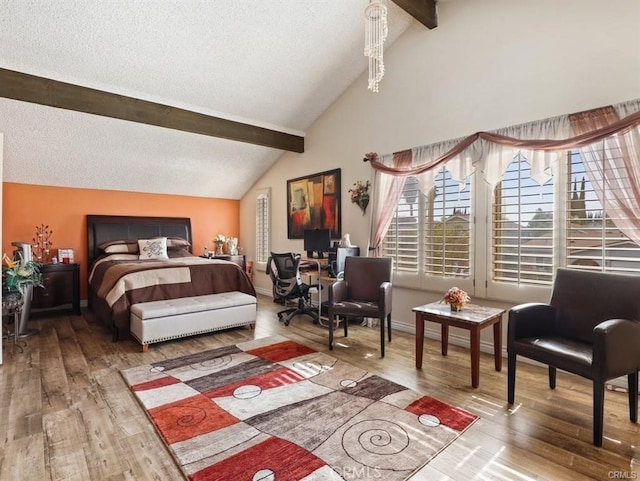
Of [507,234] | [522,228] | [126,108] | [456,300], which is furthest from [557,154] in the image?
[126,108]

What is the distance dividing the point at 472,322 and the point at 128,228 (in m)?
5.75

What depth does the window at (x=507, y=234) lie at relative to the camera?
289cm

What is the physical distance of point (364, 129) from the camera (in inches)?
189

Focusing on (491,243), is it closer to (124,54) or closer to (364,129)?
(364,129)

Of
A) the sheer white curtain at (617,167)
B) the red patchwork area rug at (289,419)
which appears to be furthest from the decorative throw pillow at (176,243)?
the sheer white curtain at (617,167)

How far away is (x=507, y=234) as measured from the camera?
11.1 ft

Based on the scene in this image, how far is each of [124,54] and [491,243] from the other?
14.3 ft

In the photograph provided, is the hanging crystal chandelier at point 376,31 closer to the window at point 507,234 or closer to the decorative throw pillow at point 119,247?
the window at point 507,234

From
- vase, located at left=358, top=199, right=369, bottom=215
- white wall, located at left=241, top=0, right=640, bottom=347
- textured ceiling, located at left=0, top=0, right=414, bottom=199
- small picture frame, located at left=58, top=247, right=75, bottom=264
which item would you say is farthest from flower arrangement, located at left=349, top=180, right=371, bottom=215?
small picture frame, located at left=58, top=247, right=75, bottom=264

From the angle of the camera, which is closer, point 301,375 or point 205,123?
point 301,375

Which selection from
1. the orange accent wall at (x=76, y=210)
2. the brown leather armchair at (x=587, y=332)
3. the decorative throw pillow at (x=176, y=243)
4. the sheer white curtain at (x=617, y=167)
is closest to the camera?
the brown leather armchair at (x=587, y=332)

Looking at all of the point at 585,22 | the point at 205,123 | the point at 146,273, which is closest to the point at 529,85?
the point at 585,22

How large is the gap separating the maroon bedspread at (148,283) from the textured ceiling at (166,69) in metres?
1.67

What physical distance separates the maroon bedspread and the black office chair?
16.2 inches
